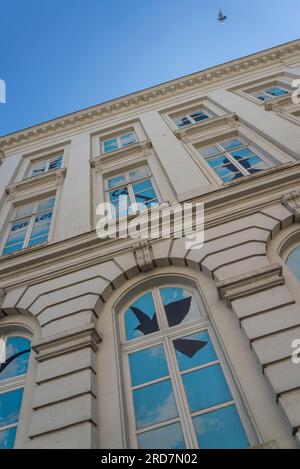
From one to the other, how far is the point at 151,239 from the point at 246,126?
795 cm

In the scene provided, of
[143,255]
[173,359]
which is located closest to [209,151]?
[143,255]

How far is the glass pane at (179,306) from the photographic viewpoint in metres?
7.37

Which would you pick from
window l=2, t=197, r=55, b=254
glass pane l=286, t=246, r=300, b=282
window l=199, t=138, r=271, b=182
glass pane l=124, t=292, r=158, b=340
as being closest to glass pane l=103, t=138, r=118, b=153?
window l=2, t=197, r=55, b=254

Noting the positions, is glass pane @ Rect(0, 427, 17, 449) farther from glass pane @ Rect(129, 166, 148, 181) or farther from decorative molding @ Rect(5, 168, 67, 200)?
decorative molding @ Rect(5, 168, 67, 200)

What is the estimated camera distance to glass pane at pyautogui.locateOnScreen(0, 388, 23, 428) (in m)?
6.61

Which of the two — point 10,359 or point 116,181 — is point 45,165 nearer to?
point 116,181

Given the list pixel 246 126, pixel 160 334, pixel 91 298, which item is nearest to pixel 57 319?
pixel 91 298

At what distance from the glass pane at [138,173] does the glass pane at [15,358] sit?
775 cm

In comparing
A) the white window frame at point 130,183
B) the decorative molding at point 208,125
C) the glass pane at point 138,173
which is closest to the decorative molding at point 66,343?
the white window frame at point 130,183

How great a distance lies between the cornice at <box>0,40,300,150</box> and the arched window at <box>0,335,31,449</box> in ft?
50.9

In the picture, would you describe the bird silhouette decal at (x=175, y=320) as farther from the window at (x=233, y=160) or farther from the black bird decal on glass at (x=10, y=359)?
the window at (x=233, y=160)

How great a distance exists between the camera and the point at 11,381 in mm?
7281
